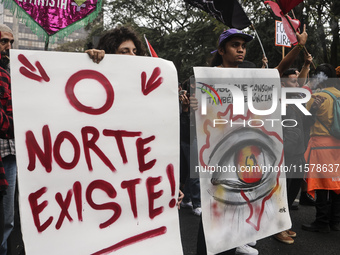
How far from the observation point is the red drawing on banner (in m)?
1.79

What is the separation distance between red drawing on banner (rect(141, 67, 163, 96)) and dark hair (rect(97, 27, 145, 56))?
1.54 feet

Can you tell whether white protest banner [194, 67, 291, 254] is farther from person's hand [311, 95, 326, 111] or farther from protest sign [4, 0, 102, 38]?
protest sign [4, 0, 102, 38]

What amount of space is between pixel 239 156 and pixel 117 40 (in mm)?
1019

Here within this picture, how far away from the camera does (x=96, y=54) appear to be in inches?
66.0

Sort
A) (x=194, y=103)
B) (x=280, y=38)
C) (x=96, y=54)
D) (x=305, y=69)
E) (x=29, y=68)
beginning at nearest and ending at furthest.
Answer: (x=29, y=68) < (x=96, y=54) < (x=194, y=103) < (x=305, y=69) < (x=280, y=38)

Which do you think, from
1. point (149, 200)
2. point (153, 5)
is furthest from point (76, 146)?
point (153, 5)

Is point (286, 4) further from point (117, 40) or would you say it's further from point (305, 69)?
point (117, 40)

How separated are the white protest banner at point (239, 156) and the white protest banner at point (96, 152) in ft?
0.89

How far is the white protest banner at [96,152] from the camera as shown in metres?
1.54

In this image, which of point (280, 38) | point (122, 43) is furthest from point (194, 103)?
point (280, 38)

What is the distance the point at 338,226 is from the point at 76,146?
9.83 feet

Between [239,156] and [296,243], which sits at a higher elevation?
[239,156]

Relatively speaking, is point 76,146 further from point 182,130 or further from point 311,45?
point 311,45

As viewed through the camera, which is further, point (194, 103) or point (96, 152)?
point (194, 103)
